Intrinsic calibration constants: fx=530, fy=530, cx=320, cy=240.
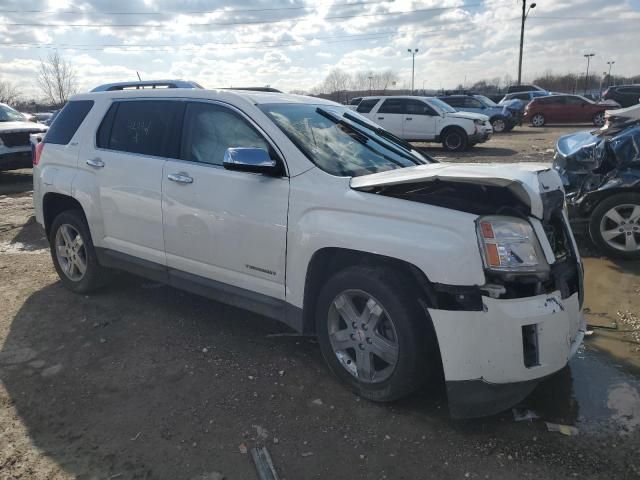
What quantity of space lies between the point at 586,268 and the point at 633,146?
1.45 metres

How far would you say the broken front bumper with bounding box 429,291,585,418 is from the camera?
2645 mm

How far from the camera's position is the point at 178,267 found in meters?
4.14

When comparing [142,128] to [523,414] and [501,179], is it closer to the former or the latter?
[501,179]

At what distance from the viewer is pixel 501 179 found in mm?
2627

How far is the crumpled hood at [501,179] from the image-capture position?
268 cm

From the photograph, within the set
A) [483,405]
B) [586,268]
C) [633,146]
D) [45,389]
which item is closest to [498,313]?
[483,405]

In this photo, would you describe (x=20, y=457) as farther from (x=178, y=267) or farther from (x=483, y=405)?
(x=483, y=405)

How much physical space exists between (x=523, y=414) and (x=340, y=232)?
150 centimetres

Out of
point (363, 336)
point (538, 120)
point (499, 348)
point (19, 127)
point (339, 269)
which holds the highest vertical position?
point (538, 120)

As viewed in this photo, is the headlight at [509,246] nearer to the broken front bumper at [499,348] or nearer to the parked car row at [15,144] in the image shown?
the broken front bumper at [499,348]

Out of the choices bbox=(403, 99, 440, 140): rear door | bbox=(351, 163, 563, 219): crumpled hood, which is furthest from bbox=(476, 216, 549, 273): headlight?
bbox=(403, 99, 440, 140): rear door

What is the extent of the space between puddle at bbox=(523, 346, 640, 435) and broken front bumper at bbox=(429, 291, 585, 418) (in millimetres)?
455

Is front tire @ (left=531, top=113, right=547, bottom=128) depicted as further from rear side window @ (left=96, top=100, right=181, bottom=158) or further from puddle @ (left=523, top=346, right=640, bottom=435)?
rear side window @ (left=96, top=100, right=181, bottom=158)

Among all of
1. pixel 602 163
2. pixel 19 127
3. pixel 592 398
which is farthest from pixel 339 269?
pixel 19 127
